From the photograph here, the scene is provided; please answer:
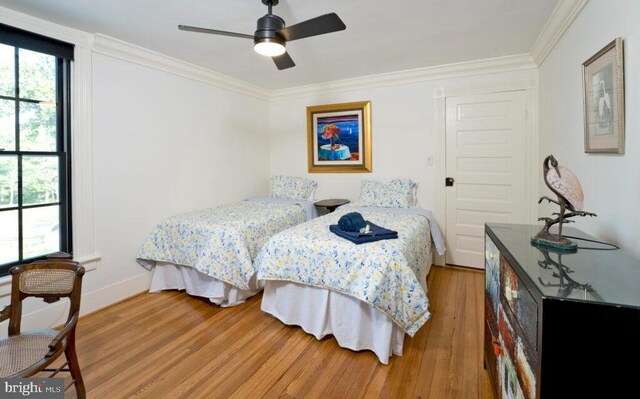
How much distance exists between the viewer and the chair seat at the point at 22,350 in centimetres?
136

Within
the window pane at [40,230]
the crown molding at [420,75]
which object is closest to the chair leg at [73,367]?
the window pane at [40,230]

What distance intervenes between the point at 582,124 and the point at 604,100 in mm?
419

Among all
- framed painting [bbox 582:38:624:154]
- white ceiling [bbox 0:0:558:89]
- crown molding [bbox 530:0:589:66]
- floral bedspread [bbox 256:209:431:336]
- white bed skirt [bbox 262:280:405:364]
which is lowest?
white bed skirt [bbox 262:280:405:364]

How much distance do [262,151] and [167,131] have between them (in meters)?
1.64

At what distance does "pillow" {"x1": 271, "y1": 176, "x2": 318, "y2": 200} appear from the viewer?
4469 mm

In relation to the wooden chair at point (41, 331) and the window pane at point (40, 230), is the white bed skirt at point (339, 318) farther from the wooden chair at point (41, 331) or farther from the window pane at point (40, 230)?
the window pane at point (40, 230)

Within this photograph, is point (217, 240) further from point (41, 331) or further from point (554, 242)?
point (554, 242)

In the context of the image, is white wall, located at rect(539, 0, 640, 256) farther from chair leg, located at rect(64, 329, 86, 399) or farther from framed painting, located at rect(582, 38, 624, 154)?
chair leg, located at rect(64, 329, 86, 399)

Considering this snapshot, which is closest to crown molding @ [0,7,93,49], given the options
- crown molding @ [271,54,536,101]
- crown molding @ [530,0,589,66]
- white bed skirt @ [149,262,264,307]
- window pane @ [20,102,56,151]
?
window pane @ [20,102,56,151]

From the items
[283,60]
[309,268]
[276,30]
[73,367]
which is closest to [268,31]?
[276,30]

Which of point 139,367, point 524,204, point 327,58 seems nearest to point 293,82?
point 327,58

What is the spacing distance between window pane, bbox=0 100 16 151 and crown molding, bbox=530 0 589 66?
401cm

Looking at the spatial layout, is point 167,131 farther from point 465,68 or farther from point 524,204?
point 524,204

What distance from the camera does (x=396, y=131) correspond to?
401 centimetres
